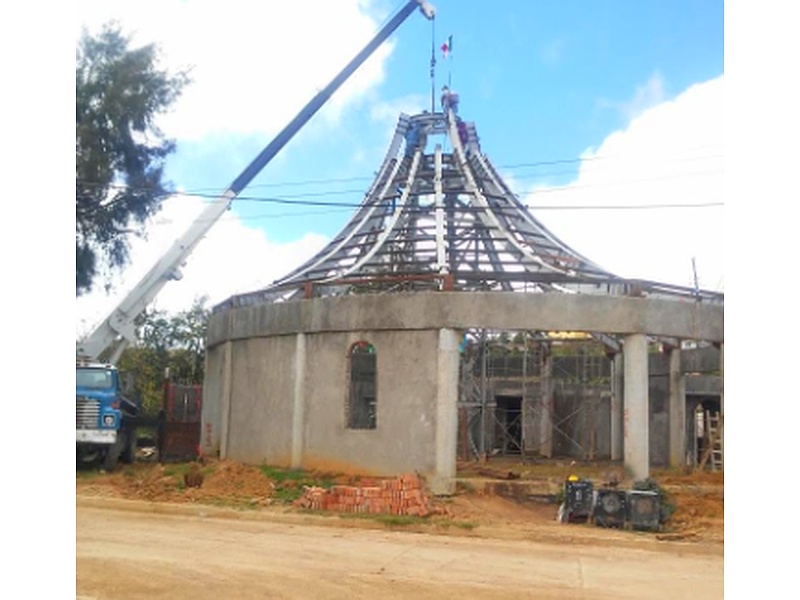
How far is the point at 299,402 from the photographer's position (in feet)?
63.7

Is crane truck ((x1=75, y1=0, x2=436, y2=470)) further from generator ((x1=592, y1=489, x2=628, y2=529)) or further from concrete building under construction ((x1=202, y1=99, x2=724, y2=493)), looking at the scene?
generator ((x1=592, y1=489, x2=628, y2=529))

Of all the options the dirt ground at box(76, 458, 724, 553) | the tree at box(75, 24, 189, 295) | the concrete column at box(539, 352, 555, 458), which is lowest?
the dirt ground at box(76, 458, 724, 553)

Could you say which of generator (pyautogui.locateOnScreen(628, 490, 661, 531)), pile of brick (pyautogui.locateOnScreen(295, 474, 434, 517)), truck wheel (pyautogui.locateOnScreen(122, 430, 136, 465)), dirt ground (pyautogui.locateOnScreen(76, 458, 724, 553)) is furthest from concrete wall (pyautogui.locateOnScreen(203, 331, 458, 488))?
truck wheel (pyautogui.locateOnScreen(122, 430, 136, 465))

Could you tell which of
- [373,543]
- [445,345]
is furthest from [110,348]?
[373,543]

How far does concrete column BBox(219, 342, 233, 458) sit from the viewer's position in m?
21.7

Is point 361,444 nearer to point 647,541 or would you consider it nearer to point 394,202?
point 647,541

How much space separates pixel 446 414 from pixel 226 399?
6667mm

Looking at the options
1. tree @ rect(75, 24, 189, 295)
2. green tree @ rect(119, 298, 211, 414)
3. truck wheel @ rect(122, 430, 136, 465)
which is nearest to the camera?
tree @ rect(75, 24, 189, 295)

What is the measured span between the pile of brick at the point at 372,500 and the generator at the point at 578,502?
2.52 meters

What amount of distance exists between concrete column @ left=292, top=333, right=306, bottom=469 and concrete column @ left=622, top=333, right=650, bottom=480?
698cm

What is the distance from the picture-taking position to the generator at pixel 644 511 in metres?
15.5

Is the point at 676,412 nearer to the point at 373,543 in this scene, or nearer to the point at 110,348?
the point at 373,543
